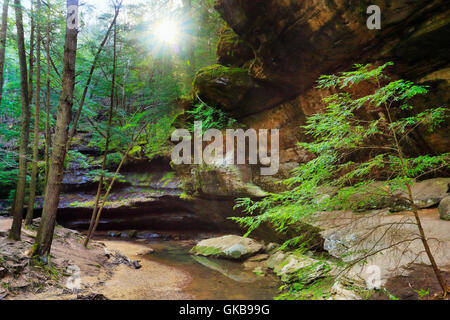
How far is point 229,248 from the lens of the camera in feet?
31.6

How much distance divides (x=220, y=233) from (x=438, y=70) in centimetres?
1231

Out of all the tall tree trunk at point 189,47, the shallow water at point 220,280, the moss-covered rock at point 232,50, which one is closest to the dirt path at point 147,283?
the shallow water at point 220,280

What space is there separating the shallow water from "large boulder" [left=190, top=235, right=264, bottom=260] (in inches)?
13.1

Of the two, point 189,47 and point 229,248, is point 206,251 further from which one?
point 189,47

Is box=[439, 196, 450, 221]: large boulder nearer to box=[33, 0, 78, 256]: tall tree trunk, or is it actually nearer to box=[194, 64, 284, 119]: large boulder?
box=[194, 64, 284, 119]: large boulder

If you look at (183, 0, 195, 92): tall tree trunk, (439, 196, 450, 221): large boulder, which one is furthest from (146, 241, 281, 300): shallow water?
(183, 0, 195, 92): tall tree trunk

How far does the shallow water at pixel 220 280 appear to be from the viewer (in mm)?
Result: 6000

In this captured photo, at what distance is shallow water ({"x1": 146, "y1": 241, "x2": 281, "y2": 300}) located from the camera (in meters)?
6.00

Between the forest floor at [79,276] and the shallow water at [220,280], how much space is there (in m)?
0.43

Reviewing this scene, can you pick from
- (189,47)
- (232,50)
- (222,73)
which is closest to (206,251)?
(222,73)

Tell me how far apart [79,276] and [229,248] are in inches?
217

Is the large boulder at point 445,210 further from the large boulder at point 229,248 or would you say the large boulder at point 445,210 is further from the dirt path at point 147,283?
the large boulder at point 229,248

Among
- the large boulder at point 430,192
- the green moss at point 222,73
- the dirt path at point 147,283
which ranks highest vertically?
the green moss at point 222,73

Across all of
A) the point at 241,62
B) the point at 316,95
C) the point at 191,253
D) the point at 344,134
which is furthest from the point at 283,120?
the point at 191,253
